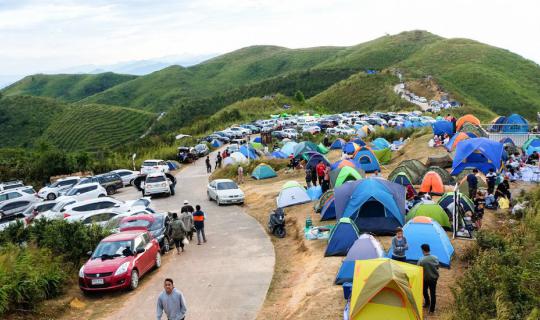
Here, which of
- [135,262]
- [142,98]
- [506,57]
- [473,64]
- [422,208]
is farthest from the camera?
[142,98]

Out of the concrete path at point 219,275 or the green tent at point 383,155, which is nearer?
the concrete path at point 219,275

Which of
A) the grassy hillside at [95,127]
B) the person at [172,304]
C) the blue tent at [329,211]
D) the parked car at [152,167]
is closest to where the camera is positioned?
the person at [172,304]

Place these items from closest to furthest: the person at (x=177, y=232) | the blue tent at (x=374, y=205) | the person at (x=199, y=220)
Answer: the blue tent at (x=374, y=205) → the person at (x=177, y=232) → the person at (x=199, y=220)

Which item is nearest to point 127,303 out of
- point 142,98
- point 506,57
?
point 506,57

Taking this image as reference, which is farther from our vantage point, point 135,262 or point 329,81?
point 329,81

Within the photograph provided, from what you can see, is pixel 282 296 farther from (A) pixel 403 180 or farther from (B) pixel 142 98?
(B) pixel 142 98

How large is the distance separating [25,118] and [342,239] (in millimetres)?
111673

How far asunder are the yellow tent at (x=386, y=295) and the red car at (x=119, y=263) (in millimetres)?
6572

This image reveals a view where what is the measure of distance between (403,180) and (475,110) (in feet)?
182

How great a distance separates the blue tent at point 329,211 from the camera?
60.3 feet

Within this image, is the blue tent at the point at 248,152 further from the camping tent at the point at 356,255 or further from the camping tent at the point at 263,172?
the camping tent at the point at 356,255

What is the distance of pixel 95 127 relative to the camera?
336 ft

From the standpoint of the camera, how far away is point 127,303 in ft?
39.6

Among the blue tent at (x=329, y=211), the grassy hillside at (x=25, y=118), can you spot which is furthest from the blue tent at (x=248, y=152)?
the grassy hillside at (x=25, y=118)
